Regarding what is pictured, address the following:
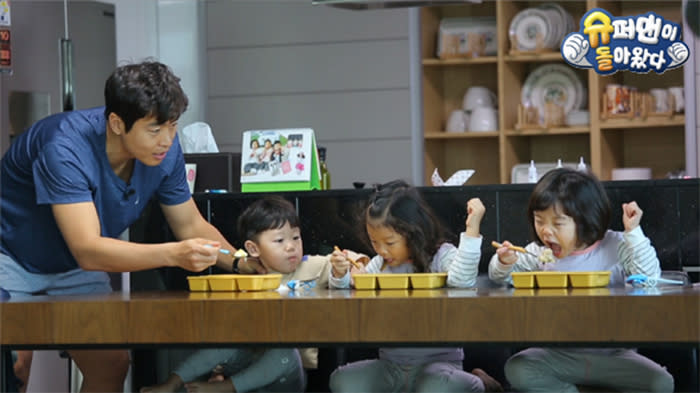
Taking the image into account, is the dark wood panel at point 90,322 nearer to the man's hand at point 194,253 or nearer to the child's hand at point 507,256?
the man's hand at point 194,253

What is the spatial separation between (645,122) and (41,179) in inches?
127

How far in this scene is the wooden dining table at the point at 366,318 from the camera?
190cm

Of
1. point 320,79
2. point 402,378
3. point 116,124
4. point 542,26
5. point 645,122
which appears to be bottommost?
point 402,378

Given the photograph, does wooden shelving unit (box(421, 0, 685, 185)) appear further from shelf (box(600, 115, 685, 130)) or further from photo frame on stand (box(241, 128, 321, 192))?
photo frame on stand (box(241, 128, 321, 192))

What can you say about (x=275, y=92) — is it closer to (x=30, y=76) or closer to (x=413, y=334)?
(x=30, y=76)

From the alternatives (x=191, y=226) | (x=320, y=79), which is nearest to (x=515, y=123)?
(x=320, y=79)

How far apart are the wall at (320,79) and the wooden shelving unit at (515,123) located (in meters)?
0.20

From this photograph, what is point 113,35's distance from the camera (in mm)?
6301

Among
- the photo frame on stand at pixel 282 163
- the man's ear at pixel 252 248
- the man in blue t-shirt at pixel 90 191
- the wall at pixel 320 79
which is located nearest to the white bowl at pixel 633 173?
the wall at pixel 320 79

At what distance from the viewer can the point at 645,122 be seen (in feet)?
16.0

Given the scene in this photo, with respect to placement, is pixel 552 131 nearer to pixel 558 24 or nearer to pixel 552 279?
pixel 558 24

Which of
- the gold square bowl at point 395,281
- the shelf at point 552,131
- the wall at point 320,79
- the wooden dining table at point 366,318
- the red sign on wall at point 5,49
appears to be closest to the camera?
the wooden dining table at point 366,318

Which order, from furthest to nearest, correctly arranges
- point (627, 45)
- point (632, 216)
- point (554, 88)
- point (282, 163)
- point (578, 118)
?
point (554, 88) → point (578, 118) → point (282, 163) → point (627, 45) → point (632, 216)

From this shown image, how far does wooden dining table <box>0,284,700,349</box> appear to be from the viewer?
1.90 meters
